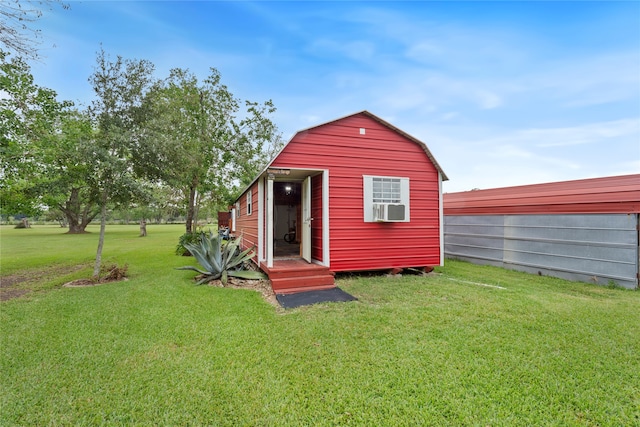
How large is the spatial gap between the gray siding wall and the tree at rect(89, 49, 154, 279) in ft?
33.2

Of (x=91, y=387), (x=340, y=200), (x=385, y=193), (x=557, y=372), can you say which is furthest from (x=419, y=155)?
(x=91, y=387)

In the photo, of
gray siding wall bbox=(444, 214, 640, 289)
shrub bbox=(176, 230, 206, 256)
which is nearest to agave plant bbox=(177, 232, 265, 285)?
shrub bbox=(176, 230, 206, 256)

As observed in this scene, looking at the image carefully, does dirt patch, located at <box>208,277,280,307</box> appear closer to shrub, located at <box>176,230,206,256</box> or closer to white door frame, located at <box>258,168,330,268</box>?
white door frame, located at <box>258,168,330,268</box>

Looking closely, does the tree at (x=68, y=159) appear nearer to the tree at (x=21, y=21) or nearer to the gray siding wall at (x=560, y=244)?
the tree at (x=21, y=21)

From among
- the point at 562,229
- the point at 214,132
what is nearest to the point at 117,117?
the point at 214,132

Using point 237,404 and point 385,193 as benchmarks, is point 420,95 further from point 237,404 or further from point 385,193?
point 237,404

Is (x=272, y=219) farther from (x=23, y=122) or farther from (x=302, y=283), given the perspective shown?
(x=23, y=122)

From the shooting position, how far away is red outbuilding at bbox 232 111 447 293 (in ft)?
20.7

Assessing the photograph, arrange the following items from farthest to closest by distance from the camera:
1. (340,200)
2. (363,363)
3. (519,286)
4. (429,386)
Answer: (340,200) < (519,286) < (363,363) < (429,386)

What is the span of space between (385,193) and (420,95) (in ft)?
16.3

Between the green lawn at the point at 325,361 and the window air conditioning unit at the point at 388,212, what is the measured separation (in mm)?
1981

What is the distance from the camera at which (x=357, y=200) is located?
6.64m

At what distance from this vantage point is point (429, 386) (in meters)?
2.40

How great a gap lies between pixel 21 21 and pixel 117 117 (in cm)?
330
